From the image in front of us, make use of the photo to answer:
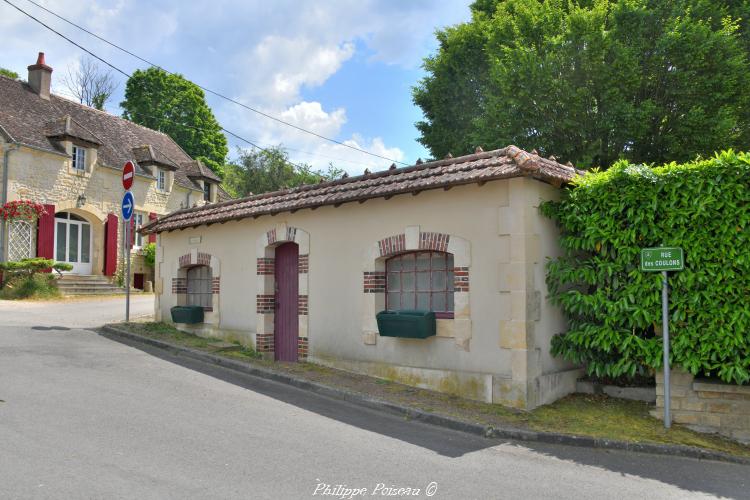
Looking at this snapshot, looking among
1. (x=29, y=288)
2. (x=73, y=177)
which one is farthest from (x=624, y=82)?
(x=73, y=177)

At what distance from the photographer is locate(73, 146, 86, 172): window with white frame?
20737mm

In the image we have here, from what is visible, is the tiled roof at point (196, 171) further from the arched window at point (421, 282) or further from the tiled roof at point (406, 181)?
the arched window at point (421, 282)

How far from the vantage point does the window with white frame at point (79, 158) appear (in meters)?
20.7

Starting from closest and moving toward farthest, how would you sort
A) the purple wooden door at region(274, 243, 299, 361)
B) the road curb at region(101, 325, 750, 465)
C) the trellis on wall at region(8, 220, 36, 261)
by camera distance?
the road curb at region(101, 325, 750, 465) → the purple wooden door at region(274, 243, 299, 361) → the trellis on wall at region(8, 220, 36, 261)

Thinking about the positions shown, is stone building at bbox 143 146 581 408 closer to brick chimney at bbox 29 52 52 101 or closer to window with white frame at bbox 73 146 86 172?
window with white frame at bbox 73 146 86 172

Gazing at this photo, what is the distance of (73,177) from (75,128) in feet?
6.13

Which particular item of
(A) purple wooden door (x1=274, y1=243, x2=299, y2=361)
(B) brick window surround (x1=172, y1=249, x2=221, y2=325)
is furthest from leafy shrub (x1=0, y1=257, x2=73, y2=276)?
(A) purple wooden door (x1=274, y1=243, x2=299, y2=361)

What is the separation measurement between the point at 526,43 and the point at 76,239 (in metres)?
17.9

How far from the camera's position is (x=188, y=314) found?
1097cm

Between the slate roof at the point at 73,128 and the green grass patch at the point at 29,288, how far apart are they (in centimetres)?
466

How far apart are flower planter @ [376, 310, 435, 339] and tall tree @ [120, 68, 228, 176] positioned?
3074 cm

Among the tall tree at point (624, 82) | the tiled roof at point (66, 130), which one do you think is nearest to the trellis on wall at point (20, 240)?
the tiled roof at point (66, 130)

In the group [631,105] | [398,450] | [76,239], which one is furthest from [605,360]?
[76,239]

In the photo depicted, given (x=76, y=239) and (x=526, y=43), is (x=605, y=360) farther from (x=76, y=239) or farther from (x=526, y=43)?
(x=76, y=239)
